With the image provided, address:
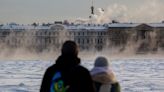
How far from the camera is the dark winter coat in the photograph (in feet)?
15.2

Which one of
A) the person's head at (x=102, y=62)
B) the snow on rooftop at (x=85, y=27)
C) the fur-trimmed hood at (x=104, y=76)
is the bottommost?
the snow on rooftop at (x=85, y=27)

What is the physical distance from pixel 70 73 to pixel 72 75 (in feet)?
0.09

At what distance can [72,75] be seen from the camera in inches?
184

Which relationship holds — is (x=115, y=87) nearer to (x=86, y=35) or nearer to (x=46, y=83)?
(x=46, y=83)

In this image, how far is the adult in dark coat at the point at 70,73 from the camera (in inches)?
182

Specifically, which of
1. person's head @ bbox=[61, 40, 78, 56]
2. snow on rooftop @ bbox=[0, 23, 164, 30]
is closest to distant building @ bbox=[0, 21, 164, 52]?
snow on rooftop @ bbox=[0, 23, 164, 30]

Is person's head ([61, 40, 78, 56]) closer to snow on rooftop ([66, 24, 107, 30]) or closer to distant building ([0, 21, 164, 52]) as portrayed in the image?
distant building ([0, 21, 164, 52])

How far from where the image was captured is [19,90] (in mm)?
15969

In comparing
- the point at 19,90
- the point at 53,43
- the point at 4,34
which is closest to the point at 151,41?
the point at 53,43

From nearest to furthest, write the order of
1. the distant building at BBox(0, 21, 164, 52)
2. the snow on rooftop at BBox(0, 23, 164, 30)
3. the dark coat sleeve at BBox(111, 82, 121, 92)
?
1. the dark coat sleeve at BBox(111, 82, 121, 92)
2. the distant building at BBox(0, 21, 164, 52)
3. the snow on rooftop at BBox(0, 23, 164, 30)

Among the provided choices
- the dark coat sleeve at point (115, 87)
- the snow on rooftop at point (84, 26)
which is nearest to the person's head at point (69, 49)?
the dark coat sleeve at point (115, 87)

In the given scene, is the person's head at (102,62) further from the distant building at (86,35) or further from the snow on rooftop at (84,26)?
the snow on rooftop at (84,26)

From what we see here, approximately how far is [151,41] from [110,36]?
8015 millimetres

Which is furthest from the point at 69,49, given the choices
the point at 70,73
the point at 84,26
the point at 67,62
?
the point at 84,26
